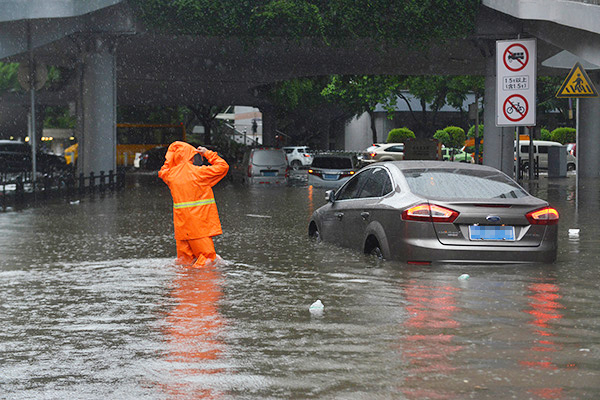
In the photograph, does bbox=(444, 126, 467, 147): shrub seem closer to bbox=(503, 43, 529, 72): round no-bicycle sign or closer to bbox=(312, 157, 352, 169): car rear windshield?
bbox=(312, 157, 352, 169): car rear windshield

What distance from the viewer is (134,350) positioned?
688 cm

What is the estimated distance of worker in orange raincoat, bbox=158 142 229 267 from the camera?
11.7 metres

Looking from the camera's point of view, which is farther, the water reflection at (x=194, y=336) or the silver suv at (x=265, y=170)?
the silver suv at (x=265, y=170)

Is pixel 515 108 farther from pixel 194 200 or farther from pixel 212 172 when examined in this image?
pixel 194 200

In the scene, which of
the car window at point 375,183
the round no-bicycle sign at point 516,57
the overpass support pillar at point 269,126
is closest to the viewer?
the car window at point 375,183

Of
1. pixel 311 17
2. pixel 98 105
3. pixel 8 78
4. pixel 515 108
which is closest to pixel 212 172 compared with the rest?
pixel 515 108

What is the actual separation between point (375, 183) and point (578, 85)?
7967 millimetres

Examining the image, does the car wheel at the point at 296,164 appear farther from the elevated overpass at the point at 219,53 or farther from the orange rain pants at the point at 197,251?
the orange rain pants at the point at 197,251

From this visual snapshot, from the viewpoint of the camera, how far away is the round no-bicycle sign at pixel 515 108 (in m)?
17.0

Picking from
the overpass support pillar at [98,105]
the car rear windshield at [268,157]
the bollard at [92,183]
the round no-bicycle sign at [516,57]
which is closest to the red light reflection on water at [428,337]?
the round no-bicycle sign at [516,57]

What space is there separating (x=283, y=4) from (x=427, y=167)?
17627 mm

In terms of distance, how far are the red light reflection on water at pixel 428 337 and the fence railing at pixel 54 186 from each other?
16.1m

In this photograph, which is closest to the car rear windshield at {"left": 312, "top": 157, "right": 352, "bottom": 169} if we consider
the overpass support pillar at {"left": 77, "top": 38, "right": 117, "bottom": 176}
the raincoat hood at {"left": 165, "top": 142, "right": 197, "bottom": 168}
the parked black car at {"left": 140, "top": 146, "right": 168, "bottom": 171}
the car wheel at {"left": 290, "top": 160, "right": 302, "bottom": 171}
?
the overpass support pillar at {"left": 77, "top": 38, "right": 117, "bottom": 176}

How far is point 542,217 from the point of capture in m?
10.5
